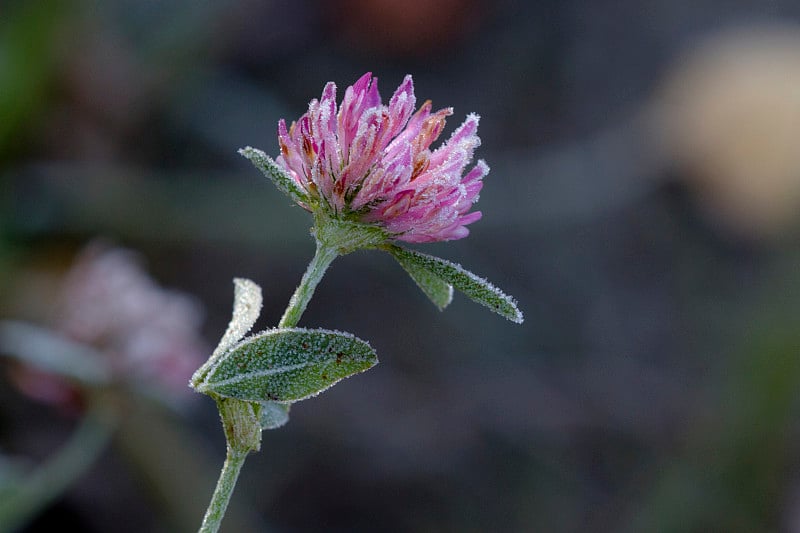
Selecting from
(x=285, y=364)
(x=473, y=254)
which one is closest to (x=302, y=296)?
(x=285, y=364)

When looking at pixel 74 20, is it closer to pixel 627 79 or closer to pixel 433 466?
pixel 433 466

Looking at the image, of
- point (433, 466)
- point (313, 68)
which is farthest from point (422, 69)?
point (433, 466)

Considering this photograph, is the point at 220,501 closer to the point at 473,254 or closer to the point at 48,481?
the point at 48,481

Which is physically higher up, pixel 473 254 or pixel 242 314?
pixel 473 254

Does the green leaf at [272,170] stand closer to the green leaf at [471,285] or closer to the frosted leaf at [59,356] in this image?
the green leaf at [471,285]

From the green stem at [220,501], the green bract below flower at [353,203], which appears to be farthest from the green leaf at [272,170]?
the green stem at [220,501]

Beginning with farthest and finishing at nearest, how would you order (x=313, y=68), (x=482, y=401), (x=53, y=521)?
(x=313, y=68), (x=482, y=401), (x=53, y=521)

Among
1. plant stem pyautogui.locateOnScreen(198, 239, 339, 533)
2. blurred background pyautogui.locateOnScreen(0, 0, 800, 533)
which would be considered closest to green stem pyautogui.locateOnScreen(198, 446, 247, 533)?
plant stem pyautogui.locateOnScreen(198, 239, 339, 533)
